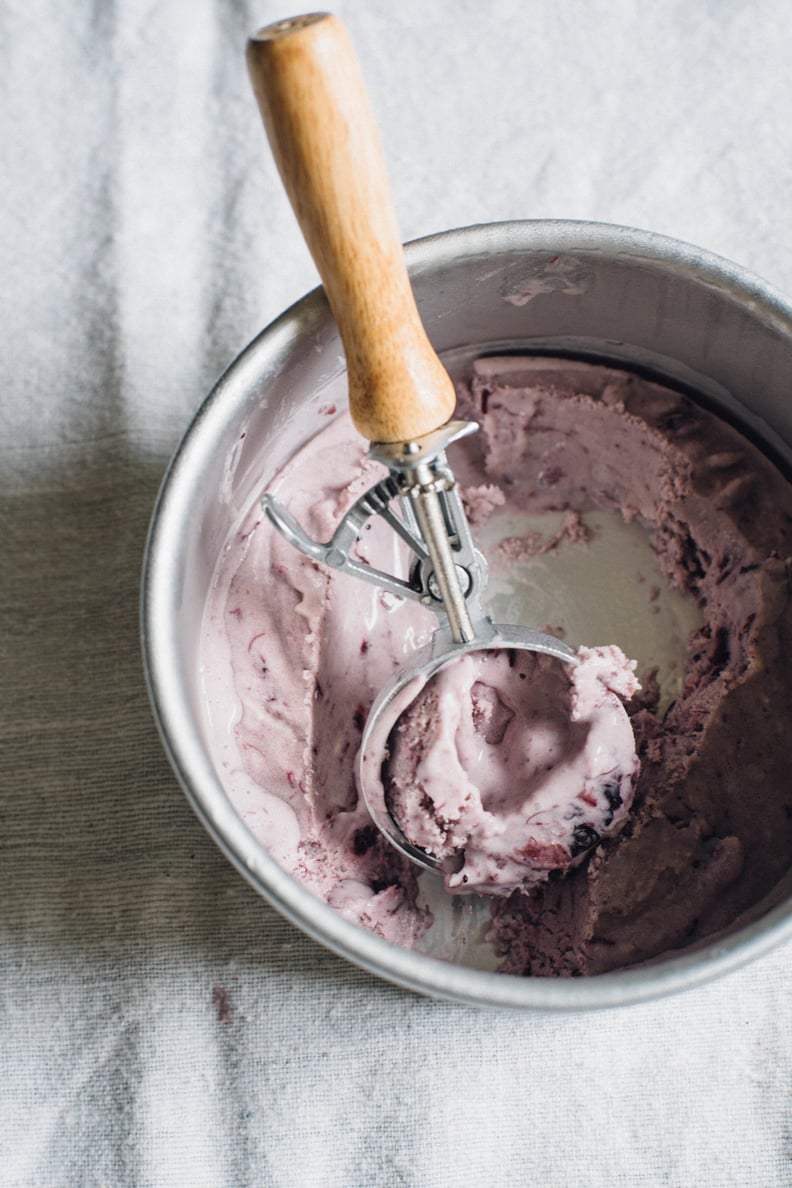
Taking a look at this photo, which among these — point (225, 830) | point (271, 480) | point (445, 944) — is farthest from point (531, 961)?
point (271, 480)

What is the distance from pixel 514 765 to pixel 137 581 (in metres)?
0.39

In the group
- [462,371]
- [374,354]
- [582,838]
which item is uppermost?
[374,354]

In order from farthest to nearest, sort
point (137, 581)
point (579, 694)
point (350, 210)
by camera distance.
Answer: point (137, 581), point (579, 694), point (350, 210)

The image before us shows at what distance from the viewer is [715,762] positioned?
2.63ft

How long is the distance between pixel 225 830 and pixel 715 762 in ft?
1.30

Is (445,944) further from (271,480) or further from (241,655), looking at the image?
(271,480)

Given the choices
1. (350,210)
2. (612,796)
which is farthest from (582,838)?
(350,210)

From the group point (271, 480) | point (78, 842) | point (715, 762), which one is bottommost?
point (78, 842)

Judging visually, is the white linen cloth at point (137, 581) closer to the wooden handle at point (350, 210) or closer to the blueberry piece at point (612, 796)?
the blueberry piece at point (612, 796)

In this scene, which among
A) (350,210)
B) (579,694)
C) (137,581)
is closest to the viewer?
(350,210)

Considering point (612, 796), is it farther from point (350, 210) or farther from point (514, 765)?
point (350, 210)

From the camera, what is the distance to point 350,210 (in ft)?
1.82

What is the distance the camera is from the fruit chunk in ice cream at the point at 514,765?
767mm

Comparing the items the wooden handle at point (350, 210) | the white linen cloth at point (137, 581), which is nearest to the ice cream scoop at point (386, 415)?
the wooden handle at point (350, 210)
